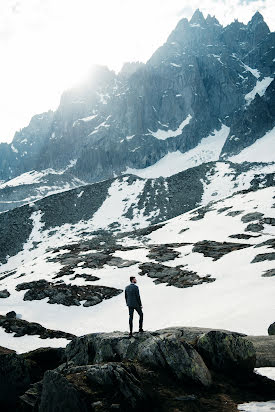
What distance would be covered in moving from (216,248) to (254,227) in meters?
13.8

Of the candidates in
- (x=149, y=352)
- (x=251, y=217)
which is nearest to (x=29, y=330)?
(x=149, y=352)

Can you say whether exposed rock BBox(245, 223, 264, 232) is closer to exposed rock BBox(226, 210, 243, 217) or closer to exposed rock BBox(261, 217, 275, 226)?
exposed rock BBox(261, 217, 275, 226)

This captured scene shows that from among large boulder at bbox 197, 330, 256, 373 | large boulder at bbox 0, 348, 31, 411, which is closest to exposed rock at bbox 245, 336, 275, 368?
large boulder at bbox 197, 330, 256, 373

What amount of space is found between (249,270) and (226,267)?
14.2ft

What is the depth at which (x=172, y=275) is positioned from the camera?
40219 millimetres

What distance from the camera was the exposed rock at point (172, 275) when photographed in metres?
35.3

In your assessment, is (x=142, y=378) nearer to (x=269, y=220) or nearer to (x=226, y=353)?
(x=226, y=353)

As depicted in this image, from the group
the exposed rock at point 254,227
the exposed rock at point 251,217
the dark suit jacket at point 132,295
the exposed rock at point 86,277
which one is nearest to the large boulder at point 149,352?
the dark suit jacket at point 132,295

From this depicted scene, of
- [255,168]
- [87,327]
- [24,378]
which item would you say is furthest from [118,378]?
[255,168]

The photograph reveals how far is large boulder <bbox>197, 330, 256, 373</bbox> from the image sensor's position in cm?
1041

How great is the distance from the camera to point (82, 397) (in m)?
7.79

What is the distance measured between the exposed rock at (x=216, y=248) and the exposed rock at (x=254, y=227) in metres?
8.70

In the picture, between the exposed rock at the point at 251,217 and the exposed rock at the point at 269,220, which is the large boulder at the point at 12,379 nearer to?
the exposed rock at the point at 269,220

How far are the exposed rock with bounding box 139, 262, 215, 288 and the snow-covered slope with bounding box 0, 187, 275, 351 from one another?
0.12 m
